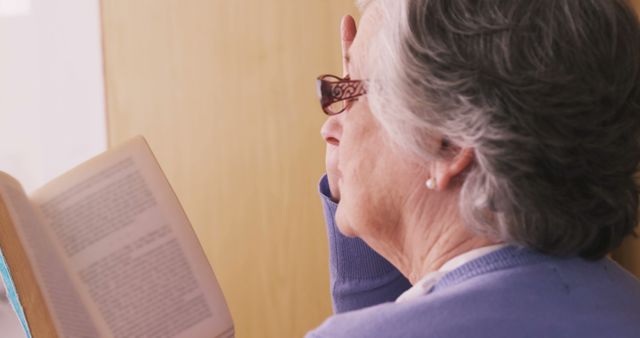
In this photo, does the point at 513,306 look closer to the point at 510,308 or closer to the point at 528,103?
the point at 510,308

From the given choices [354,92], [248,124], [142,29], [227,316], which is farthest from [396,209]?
[142,29]

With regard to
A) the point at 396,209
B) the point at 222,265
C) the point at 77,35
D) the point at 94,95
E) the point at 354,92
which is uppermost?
the point at 77,35

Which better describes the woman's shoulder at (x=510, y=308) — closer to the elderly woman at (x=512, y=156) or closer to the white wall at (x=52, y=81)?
the elderly woman at (x=512, y=156)

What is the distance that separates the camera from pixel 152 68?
5.70 ft

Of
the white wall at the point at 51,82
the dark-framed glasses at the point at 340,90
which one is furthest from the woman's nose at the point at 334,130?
the white wall at the point at 51,82

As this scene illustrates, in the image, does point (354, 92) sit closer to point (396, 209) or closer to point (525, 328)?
point (396, 209)

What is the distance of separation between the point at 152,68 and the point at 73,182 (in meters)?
0.84

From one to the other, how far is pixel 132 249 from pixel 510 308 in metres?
0.45

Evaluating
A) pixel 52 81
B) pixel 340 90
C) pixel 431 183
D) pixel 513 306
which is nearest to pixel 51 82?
pixel 52 81

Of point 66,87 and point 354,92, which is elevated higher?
point 66,87

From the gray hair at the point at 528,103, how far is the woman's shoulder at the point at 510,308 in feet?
0.09

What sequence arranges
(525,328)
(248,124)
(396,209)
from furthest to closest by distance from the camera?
(248,124) < (396,209) < (525,328)

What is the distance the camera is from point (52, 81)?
1.76 m

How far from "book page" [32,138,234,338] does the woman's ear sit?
1.07 feet
